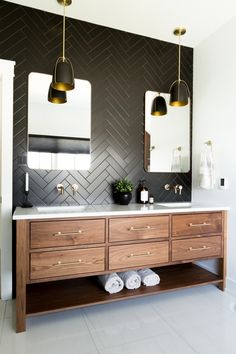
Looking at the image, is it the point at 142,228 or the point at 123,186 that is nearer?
the point at 142,228

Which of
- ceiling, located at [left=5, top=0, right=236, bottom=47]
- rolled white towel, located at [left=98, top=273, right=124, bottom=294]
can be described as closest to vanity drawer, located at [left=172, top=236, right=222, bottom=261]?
rolled white towel, located at [left=98, top=273, right=124, bottom=294]

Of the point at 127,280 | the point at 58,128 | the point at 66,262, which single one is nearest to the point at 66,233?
the point at 66,262

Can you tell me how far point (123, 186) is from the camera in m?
2.51

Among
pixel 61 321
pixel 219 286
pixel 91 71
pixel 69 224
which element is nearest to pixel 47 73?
pixel 91 71

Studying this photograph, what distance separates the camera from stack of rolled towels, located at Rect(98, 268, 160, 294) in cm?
208

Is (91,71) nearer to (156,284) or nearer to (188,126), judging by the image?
(188,126)

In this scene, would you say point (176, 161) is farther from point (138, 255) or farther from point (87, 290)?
point (87, 290)

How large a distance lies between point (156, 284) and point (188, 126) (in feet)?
5.92

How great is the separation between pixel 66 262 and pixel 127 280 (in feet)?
2.02

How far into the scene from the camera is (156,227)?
83.4 inches

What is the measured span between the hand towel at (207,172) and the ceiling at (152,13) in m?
1.34

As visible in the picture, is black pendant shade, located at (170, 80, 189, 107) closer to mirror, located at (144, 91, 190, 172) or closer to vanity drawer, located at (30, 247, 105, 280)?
mirror, located at (144, 91, 190, 172)

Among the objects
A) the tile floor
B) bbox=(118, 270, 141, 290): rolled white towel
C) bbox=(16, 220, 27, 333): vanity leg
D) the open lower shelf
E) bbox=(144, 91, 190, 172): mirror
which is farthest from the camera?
bbox=(144, 91, 190, 172): mirror

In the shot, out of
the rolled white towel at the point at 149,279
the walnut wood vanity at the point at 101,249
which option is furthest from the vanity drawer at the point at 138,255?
the rolled white towel at the point at 149,279
